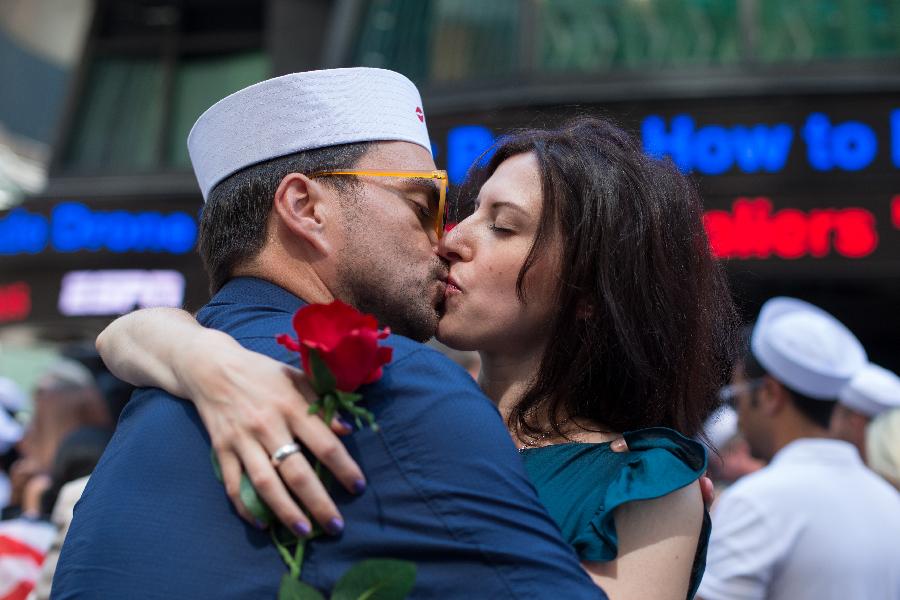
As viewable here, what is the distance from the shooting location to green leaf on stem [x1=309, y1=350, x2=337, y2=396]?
56.7 inches

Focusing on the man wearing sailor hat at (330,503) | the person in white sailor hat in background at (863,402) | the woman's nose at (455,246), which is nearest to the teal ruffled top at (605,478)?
the man wearing sailor hat at (330,503)

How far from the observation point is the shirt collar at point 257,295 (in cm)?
179

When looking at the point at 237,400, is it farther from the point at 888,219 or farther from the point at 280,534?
the point at 888,219

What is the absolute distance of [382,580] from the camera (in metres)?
1.39

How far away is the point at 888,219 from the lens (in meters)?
8.22

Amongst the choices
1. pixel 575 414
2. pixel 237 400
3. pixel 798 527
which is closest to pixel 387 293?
pixel 575 414

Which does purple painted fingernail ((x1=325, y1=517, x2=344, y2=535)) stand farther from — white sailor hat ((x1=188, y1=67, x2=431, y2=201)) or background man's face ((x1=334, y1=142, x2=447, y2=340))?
white sailor hat ((x1=188, y1=67, x2=431, y2=201))

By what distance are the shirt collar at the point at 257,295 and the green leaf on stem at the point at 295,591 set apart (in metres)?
0.50

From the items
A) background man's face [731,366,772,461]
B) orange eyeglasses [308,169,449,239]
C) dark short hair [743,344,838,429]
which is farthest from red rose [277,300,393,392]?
background man's face [731,366,772,461]

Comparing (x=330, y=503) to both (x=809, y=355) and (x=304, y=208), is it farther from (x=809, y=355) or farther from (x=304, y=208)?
(x=809, y=355)

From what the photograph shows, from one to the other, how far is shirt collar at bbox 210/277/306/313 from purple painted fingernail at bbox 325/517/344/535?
45 cm

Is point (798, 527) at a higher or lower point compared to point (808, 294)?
higher

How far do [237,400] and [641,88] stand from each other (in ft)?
25.3

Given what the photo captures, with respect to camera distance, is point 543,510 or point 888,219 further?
point 888,219
